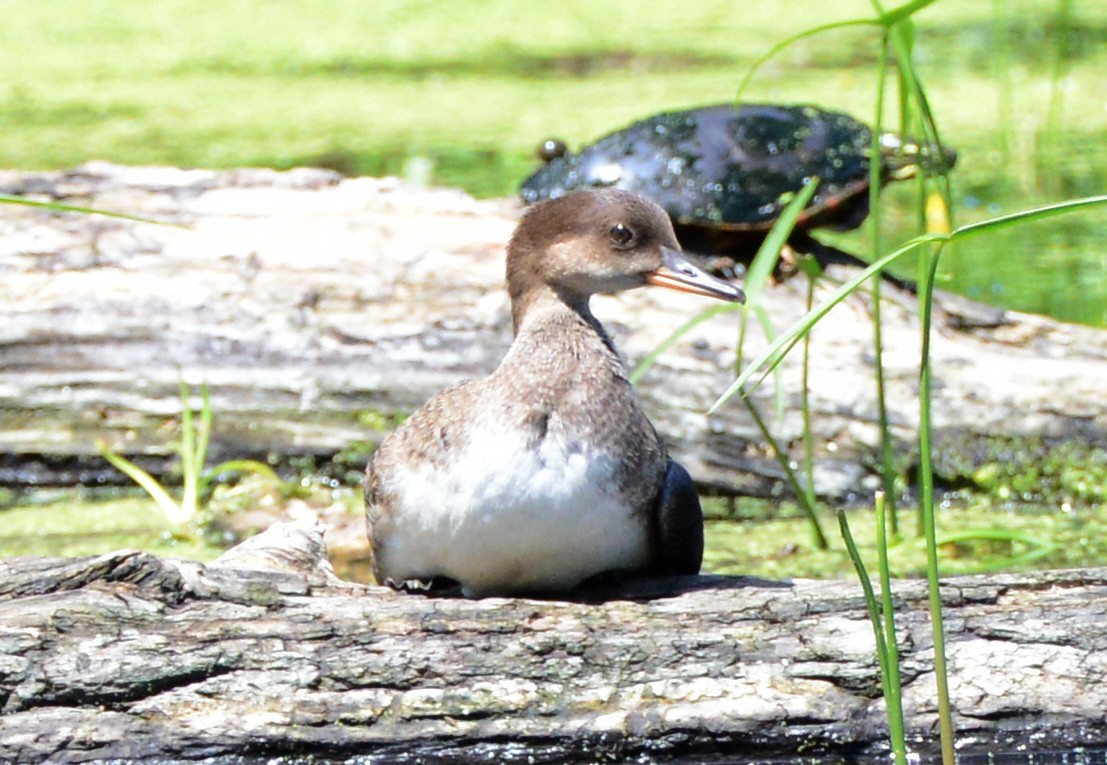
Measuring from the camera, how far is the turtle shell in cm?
611

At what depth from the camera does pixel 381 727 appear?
2.72m

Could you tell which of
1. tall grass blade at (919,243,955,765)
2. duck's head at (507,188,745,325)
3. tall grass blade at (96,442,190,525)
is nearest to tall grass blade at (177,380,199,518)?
tall grass blade at (96,442,190,525)

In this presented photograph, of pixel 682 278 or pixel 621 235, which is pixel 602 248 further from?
pixel 682 278

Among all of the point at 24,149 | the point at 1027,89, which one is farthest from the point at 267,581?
the point at 1027,89

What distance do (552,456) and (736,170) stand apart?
363 centimetres

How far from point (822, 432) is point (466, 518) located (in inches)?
81.7

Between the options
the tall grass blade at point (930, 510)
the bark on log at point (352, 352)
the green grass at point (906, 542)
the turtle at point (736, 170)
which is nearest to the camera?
the tall grass blade at point (930, 510)

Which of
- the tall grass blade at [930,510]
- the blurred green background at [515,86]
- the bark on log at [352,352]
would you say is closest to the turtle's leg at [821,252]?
the bark on log at [352,352]

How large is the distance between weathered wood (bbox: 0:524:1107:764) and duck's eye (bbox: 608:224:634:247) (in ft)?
2.70

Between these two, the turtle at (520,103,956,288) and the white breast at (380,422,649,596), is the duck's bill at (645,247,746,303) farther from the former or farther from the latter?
the turtle at (520,103,956,288)

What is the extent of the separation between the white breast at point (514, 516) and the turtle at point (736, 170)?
10.1 feet

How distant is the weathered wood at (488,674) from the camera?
2.69 meters

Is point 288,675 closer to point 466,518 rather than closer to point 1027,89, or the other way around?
point 466,518

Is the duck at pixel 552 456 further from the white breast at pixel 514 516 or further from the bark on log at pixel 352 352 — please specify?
the bark on log at pixel 352 352
